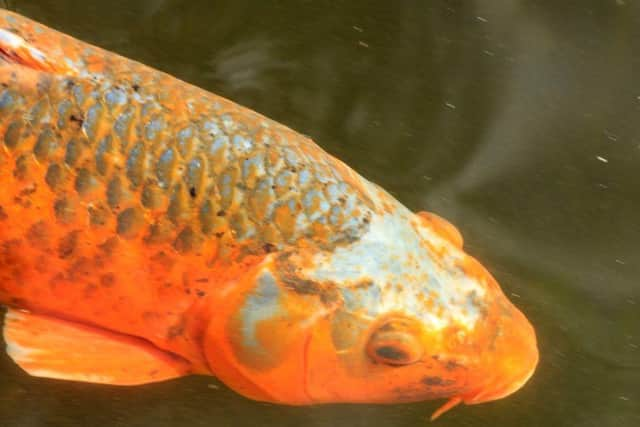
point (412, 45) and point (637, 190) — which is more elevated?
point (412, 45)

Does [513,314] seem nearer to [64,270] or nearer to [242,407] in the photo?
[242,407]

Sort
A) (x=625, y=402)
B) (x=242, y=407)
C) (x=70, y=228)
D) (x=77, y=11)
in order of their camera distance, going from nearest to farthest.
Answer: (x=70, y=228), (x=242, y=407), (x=625, y=402), (x=77, y=11)

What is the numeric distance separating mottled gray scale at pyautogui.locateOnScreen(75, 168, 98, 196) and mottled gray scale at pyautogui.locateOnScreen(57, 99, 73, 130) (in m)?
0.12

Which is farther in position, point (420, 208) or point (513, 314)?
point (420, 208)

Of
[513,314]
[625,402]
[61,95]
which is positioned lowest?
[625,402]

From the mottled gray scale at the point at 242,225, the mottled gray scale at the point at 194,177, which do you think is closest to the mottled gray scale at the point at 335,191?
the mottled gray scale at the point at 242,225

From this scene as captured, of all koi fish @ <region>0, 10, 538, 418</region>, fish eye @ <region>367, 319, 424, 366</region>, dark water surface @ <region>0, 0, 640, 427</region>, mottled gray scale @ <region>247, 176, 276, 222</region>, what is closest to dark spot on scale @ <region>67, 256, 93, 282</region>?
koi fish @ <region>0, 10, 538, 418</region>

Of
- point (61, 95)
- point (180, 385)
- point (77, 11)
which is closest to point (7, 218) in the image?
point (61, 95)

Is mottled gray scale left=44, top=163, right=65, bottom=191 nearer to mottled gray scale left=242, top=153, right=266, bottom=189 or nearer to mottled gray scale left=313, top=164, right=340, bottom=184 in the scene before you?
mottled gray scale left=242, top=153, right=266, bottom=189

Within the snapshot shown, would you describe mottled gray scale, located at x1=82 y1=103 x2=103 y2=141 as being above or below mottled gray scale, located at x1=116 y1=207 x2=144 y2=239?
above

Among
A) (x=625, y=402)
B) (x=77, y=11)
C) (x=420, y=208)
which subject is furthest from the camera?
(x=77, y=11)

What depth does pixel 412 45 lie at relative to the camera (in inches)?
133

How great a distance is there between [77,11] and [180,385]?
1.58 meters

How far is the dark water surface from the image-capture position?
9.57 ft
